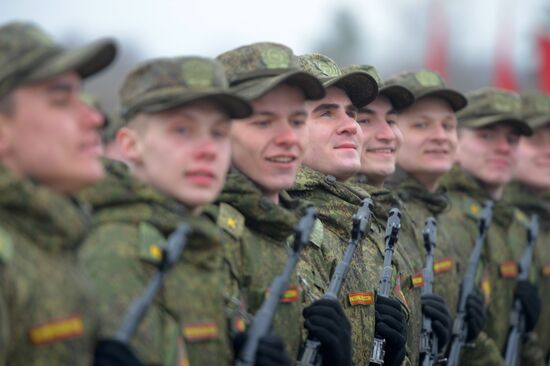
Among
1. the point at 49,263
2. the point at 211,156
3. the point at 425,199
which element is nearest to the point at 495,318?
the point at 425,199

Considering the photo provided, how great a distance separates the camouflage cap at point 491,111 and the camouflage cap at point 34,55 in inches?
266

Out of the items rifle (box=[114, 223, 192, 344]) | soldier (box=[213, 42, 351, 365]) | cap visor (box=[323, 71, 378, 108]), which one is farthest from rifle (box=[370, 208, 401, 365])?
rifle (box=[114, 223, 192, 344])

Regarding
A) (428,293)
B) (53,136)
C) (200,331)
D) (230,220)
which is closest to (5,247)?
(53,136)

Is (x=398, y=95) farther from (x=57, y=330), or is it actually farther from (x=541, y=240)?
(x=57, y=330)

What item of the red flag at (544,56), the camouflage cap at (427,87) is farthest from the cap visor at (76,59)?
the red flag at (544,56)

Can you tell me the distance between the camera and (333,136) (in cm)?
964

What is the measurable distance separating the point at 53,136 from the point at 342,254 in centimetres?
364

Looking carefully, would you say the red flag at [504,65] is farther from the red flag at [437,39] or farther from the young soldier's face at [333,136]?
the young soldier's face at [333,136]

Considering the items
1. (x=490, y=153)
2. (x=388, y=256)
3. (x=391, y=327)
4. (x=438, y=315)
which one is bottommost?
(x=438, y=315)

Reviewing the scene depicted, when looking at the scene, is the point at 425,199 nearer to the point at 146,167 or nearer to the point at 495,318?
the point at 495,318

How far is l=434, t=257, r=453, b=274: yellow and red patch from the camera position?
11.4 metres

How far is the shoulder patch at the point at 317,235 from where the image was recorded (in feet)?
29.9

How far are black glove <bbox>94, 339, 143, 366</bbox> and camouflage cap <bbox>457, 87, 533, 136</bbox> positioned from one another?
6930 millimetres

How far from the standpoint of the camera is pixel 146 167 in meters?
6.89
